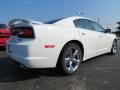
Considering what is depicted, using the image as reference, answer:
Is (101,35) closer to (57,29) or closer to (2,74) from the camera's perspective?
(57,29)

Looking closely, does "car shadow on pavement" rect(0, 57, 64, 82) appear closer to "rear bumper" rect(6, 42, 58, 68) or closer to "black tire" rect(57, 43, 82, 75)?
"black tire" rect(57, 43, 82, 75)

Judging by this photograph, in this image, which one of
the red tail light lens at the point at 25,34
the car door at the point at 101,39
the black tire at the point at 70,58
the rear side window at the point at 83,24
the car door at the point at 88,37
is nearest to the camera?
the red tail light lens at the point at 25,34

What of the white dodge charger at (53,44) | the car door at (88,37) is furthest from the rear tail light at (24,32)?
the car door at (88,37)

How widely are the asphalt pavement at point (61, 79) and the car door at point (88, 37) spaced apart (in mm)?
457

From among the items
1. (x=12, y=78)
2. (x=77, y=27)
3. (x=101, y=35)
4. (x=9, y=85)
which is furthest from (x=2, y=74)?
(x=101, y=35)

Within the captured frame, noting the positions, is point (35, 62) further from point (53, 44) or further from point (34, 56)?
point (53, 44)

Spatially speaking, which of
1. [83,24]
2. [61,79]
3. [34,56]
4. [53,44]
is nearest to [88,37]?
[83,24]

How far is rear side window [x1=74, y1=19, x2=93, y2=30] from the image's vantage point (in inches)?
210

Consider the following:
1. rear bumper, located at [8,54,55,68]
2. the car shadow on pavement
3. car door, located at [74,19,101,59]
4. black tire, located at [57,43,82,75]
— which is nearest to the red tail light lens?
rear bumper, located at [8,54,55,68]

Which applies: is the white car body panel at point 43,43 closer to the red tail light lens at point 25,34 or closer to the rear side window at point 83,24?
the red tail light lens at point 25,34

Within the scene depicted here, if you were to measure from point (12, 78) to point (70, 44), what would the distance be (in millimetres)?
1556

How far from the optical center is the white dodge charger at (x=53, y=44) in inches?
167

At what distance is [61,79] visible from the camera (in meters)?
4.48

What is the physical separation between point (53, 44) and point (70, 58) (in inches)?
28.5
